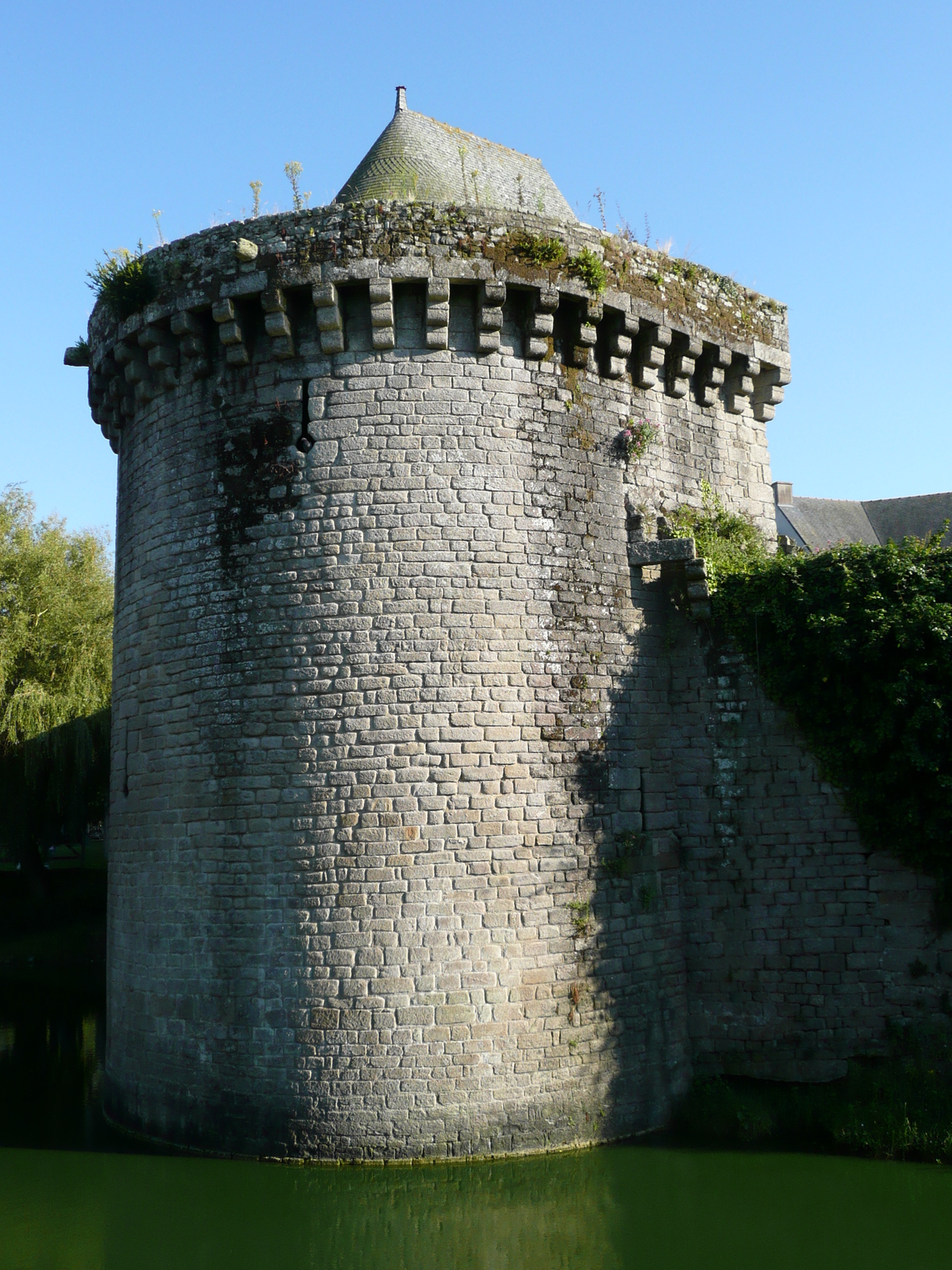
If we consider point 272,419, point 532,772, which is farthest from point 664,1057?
point 272,419

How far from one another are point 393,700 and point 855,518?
2150 centimetres

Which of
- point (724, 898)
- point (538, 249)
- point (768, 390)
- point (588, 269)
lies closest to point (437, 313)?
point (538, 249)

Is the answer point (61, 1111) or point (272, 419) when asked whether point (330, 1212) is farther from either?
point (272, 419)

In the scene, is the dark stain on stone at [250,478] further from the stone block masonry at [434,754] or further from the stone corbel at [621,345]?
the stone corbel at [621,345]

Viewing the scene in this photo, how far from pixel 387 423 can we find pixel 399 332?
2.67ft

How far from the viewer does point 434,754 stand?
7988mm

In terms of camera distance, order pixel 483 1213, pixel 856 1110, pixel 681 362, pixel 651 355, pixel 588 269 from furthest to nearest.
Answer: pixel 681 362
pixel 651 355
pixel 588 269
pixel 856 1110
pixel 483 1213

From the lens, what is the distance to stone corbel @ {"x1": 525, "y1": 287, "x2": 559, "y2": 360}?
8578 millimetres

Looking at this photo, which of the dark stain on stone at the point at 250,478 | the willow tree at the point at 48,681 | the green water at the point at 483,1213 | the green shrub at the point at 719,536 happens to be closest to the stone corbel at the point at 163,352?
the dark stain on stone at the point at 250,478

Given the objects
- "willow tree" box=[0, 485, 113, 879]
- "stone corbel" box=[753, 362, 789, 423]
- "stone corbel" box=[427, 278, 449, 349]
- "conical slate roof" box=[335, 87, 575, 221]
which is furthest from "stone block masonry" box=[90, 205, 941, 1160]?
"willow tree" box=[0, 485, 113, 879]

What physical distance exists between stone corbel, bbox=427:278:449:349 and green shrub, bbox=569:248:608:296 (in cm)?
120

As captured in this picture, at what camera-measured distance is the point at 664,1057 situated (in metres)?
8.60

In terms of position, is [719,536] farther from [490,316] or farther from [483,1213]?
[483,1213]

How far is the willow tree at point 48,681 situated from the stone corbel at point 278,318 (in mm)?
12430
